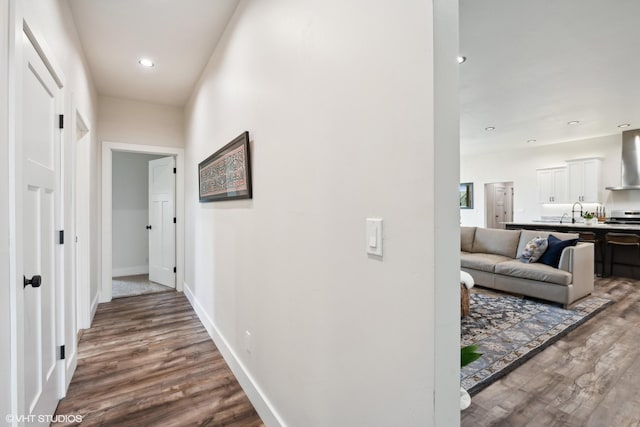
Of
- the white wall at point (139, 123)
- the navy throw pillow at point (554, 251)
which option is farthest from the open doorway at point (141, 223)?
the navy throw pillow at point (554, 251)

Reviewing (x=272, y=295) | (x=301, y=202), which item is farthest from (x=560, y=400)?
(x=301, y=202)

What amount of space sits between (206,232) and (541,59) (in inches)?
150

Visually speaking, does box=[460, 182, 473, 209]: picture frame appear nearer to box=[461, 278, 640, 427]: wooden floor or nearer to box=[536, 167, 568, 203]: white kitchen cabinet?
box=[536, 167, 568, 203]: white kitchen cabinet

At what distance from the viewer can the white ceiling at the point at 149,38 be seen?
229cm

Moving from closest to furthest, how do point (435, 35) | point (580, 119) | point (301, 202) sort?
1. point (435, 35)
2. point (301, 202)
3. point (580, 119)

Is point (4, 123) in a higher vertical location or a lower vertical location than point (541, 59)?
lower

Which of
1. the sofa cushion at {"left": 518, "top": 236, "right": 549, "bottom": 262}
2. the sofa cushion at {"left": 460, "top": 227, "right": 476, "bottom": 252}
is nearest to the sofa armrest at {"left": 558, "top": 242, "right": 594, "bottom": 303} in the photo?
the sofa cushion at {"left": 518, "top": 236, "right": 549, "bottom": 262}

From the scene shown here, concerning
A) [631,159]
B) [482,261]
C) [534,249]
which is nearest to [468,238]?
[482,261]

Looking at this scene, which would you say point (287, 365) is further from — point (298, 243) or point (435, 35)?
point (435, 35)

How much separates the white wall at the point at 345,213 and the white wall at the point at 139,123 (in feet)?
8.66

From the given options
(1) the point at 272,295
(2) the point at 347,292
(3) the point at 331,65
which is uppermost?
(3) the point at 331,65

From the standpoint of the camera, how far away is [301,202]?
142 centimetres

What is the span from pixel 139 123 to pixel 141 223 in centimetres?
217

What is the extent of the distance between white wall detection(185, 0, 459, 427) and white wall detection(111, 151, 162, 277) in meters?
4.30
